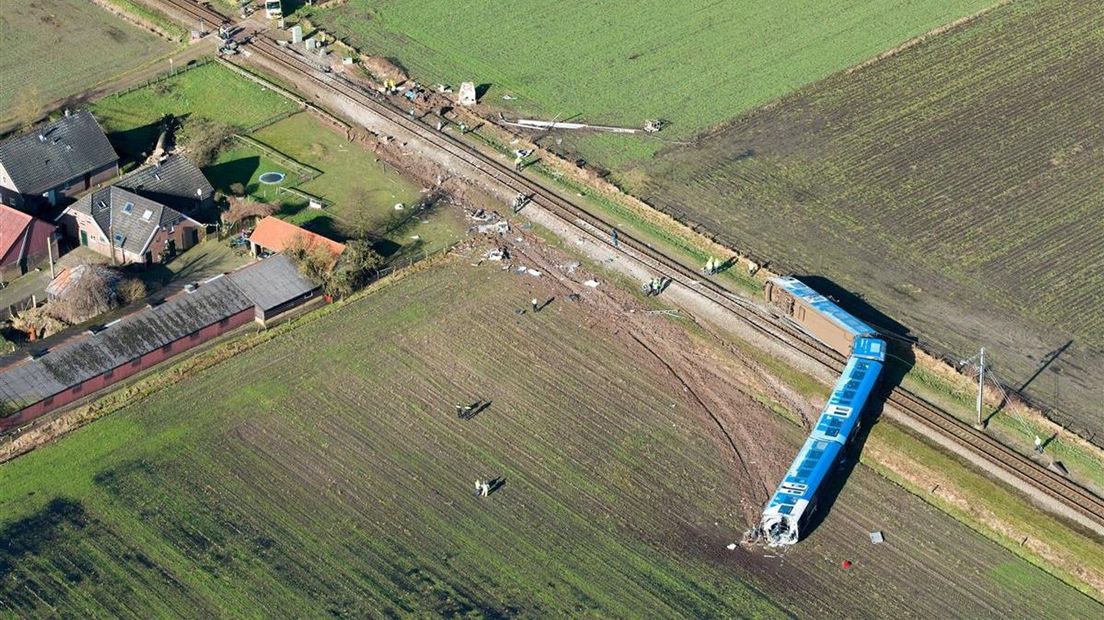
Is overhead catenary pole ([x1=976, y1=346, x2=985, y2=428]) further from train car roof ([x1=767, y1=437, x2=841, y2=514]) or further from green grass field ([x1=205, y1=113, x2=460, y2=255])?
green grass field ([x1=205, y1=113, x2=460, y2=255])

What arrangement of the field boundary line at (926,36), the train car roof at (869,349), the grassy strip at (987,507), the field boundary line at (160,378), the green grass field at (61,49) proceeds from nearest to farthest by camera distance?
the grassy strip at (987,507) < the field boundary line at (160,378) < the train car roof at (869,349) < the green grass field at (61,49) < the field boundary line at (926,36)

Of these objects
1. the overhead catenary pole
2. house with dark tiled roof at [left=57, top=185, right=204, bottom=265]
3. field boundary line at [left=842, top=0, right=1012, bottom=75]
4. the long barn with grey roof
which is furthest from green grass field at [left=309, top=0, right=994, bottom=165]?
the overhead catenary pole

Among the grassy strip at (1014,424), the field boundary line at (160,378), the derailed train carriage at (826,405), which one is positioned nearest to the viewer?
the derailed train carriage at (826,405)

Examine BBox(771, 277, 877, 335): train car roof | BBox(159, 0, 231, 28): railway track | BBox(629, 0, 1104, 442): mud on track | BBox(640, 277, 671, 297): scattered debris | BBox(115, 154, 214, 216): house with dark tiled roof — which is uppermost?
BBox(629, 0, 1104, 442): mud on track

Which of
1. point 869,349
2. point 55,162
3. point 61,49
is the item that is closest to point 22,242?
point 55,162

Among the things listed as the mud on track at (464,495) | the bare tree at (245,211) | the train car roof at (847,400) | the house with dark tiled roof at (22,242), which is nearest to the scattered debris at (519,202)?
the mud on track at (464,495)

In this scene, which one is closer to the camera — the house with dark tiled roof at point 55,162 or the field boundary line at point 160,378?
the field boundary line at point 160,378

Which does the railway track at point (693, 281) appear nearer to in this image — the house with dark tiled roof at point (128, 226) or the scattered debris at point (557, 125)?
the scattered debris at point (557, 125)
